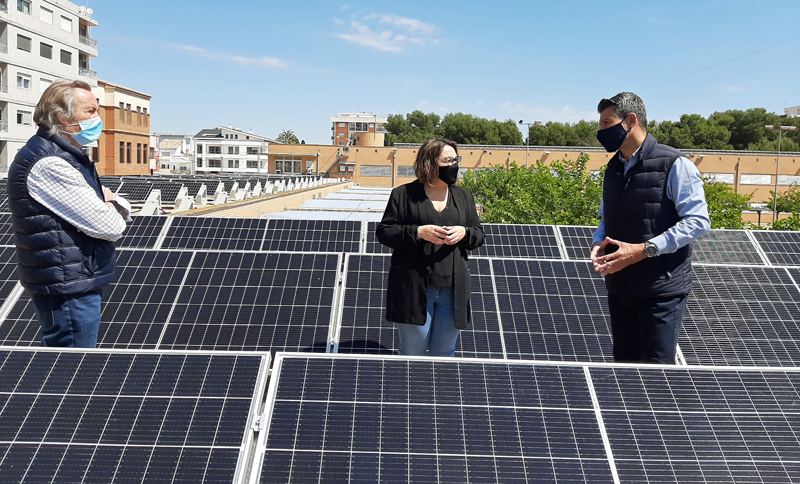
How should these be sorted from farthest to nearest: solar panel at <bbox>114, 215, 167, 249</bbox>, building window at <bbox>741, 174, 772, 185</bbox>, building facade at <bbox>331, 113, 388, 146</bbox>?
1. building facade at <bbox>331, 113, 388, 146</bbox>
2. building window at <bbox>741, 174, 772, 185</bbox>
3. solar panel at <bbox>114, 215, 167, 249</bbox>

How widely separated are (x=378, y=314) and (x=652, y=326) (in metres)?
2.34

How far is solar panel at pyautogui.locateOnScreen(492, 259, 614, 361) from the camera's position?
4.87 m

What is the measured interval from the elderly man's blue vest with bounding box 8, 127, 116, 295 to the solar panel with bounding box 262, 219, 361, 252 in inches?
163

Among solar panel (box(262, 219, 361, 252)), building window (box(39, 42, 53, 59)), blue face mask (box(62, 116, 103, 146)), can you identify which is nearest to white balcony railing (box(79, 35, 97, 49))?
building window (box(39, 42, 53, 59))

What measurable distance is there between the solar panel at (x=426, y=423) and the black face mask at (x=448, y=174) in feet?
Result: 5.13

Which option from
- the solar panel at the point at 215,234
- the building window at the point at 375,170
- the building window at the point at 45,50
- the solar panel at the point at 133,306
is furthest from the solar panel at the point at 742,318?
the building window at the point at 375,170

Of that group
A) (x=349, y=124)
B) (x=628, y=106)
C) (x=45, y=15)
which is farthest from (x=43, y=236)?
(x=349, y=124)

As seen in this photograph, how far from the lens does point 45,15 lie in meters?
46.8

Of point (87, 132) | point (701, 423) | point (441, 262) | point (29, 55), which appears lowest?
point (701, 423)

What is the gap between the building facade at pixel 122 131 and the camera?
192ft

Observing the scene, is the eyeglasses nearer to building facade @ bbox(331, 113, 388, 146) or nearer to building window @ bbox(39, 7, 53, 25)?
building window @ bbox(39, 7, 53, 25)

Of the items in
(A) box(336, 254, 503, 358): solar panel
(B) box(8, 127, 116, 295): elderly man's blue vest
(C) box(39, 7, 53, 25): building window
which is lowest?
(A) box(336, 254, 503, 358): solar panel

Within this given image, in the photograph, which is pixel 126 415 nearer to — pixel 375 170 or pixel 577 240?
pixel 577 240

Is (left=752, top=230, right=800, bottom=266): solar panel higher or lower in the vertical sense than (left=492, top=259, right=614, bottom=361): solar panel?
higher
